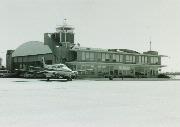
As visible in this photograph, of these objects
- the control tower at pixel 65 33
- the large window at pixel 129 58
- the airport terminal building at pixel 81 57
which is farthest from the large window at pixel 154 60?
the control tower at pixel 65 33

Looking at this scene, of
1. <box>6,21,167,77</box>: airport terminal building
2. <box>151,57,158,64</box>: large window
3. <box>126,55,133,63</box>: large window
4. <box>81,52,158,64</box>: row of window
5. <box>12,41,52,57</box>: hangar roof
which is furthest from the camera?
<box>151,57,158,64</box>: large window

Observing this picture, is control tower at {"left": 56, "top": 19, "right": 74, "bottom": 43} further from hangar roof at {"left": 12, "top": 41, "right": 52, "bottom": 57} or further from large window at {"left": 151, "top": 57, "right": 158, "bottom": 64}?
large window at {"left": 151, "top": 57, "right": 158, "bottom": 64}

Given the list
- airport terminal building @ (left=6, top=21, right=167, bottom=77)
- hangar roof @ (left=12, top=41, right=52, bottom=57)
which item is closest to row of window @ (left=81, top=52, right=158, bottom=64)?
airport terminal building @ (left=6, top=21, right=167, bottom=77)

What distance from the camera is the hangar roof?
70463 mm

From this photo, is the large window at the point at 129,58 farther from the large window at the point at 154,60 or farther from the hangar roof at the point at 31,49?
the hangar roof at the point at 31,49

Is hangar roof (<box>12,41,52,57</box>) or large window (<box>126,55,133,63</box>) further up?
hangar roof (<box>12,41,52,57</box>)

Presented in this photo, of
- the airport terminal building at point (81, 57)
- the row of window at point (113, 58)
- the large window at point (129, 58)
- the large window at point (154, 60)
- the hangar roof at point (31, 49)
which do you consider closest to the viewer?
the airport terminal building at point (81, 57)

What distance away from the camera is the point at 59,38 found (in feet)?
232

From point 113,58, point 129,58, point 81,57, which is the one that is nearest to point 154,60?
point 129,58

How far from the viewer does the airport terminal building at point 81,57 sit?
66.5 m

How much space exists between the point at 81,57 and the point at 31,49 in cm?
1440

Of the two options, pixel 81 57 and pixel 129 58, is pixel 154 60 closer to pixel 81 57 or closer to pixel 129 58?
pixel 129 58

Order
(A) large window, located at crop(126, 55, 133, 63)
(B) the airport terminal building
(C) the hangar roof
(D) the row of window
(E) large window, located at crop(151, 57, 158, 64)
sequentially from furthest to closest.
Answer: (E) large window, located at crop(151, 57, 158, 64) < (A) large window, located at crop(126, 55, 133, 63) < (C) the hangar roof < (D) the row of window < (B) the airport terminal building
